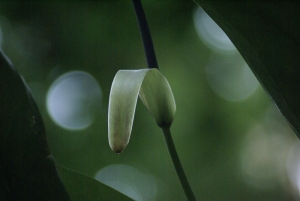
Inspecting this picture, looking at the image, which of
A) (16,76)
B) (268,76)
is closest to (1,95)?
(16,76)

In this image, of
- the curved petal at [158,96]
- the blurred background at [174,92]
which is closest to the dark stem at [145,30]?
the curved petal at [158,96]

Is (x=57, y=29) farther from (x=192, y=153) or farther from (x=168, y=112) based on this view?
(x=168, y=112)

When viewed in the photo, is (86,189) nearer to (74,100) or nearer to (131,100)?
(131,100)

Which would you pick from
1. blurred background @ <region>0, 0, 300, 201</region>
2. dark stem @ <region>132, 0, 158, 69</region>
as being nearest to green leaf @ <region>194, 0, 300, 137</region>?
dark stem @ <region>132, 0, 158, 69</region>

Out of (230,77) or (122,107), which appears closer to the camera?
(122,107)

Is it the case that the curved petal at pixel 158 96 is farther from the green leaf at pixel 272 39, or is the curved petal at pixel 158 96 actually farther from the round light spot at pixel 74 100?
the round light spot at pixel 74 100

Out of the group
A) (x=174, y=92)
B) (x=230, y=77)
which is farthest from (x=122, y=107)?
(x=230, y=77)
